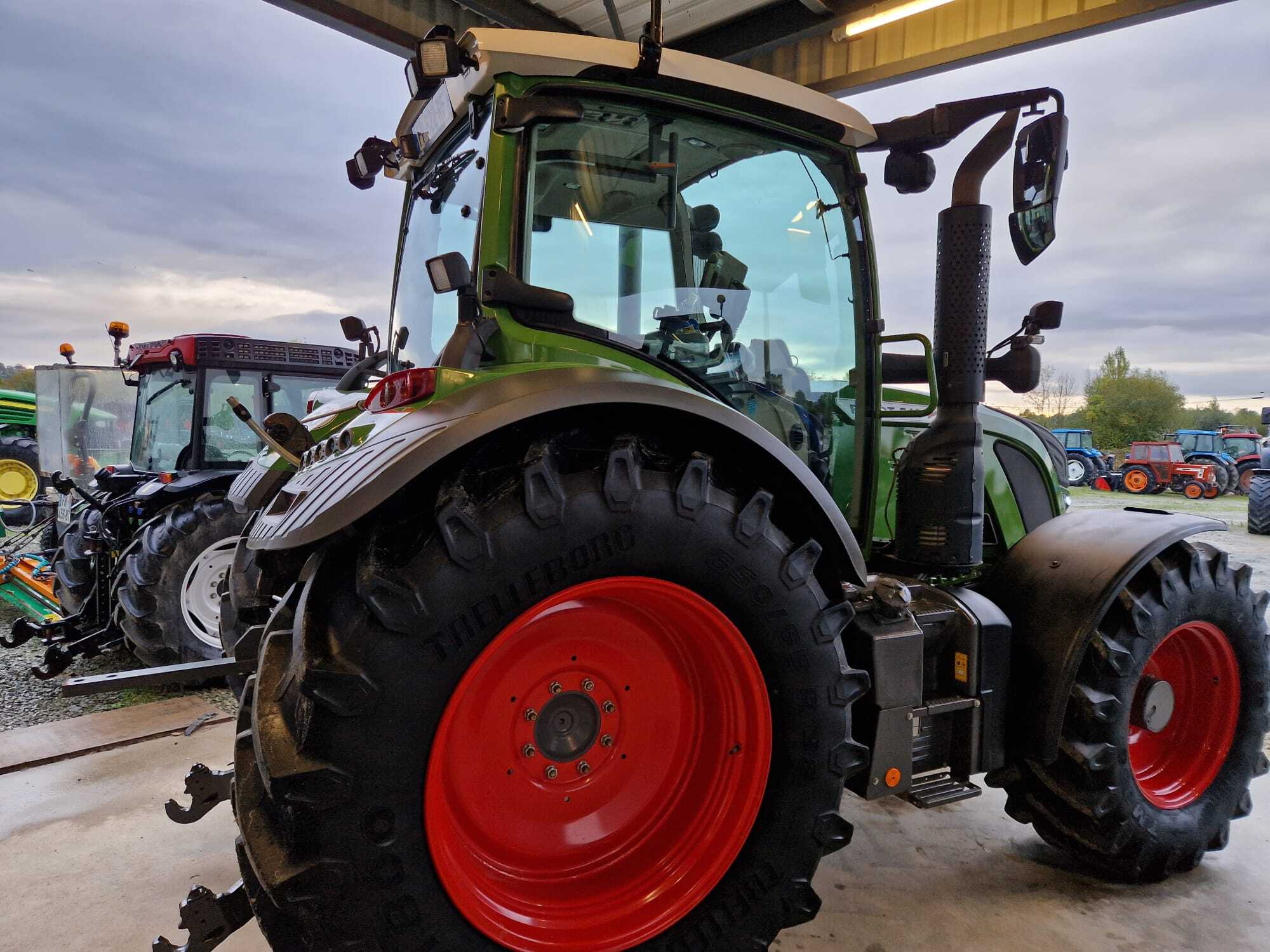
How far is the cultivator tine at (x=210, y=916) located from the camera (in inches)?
63.3

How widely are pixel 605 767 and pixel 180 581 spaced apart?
148 inches

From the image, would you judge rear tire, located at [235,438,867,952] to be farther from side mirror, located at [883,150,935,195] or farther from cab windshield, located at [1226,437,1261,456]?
cab windshield, located at [1226,437,1261,456]

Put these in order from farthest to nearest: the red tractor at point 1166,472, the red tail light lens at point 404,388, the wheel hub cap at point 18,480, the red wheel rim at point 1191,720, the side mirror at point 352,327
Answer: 1. the red tractor at point 1166,472
2. the wheel hub cap at point 18,480
3. the side mirror at point 352,327
4. the red wheel rim at point 1191,720
5. the red tail light lens at point 404,388

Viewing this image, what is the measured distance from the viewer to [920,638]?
6.75 feet

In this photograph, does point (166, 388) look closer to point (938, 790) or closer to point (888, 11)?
point (888, 11)

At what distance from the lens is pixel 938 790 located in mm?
2148

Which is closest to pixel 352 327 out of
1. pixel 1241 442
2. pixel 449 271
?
pixel 449 271

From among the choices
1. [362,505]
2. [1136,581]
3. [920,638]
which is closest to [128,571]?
A: [362,505]

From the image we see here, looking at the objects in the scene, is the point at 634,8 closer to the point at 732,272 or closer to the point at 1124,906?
the point at 732,272

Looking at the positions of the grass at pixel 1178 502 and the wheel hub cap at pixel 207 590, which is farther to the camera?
the grass at pixel 1178 502

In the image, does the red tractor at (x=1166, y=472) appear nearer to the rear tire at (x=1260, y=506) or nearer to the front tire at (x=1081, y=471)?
the front tire at (x=1081, y=471)

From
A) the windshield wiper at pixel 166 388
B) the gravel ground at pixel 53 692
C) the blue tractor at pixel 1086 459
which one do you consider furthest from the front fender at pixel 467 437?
the blue tractor at pixel 1086 459

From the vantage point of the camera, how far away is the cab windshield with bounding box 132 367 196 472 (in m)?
5.61

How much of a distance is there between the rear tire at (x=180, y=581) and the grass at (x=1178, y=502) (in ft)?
43.0
